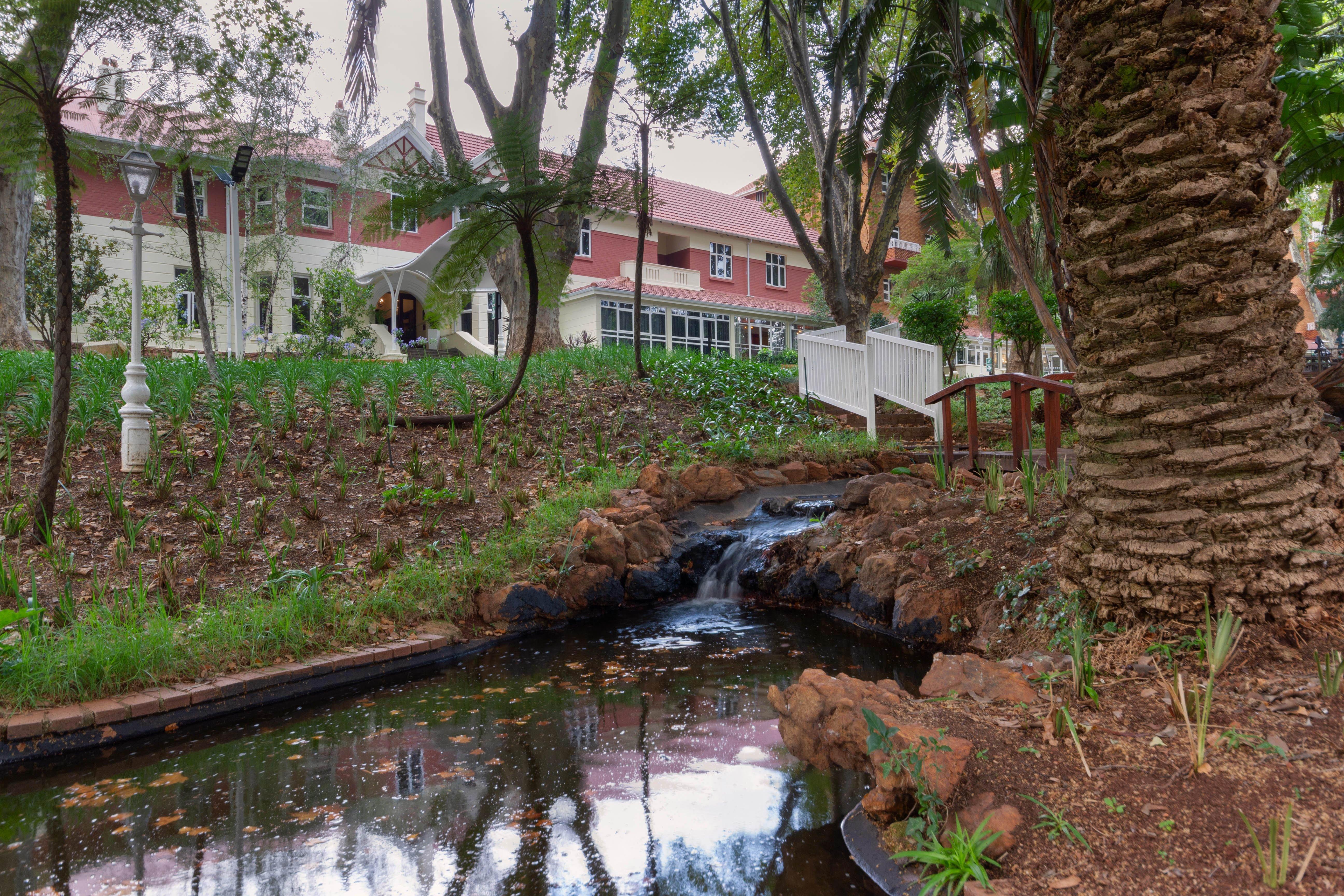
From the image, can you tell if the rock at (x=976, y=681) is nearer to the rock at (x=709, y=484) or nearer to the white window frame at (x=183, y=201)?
the rock at (x=709, y=484)

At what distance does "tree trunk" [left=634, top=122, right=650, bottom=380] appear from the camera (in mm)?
10352

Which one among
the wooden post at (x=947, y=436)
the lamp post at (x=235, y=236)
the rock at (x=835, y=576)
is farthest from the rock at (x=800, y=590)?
the lamp post at (x=235, y=236)

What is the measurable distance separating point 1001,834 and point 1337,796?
860 millimetres

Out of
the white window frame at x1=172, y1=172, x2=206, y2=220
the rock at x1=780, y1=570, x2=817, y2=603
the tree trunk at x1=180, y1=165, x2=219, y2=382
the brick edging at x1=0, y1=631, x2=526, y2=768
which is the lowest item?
the brick edging at x1=0, y1=631, x2=526, y2=768

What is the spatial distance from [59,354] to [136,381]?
1125 millimetres

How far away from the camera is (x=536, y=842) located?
282 centimetres

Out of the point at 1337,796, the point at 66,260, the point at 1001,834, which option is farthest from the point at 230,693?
the point at 1337,796

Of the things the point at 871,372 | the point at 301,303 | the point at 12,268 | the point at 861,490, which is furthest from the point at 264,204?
the point at 861,490

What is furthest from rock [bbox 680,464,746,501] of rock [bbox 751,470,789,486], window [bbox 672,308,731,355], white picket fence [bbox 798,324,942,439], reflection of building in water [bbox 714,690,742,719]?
window [bbox 672,308,731,355]

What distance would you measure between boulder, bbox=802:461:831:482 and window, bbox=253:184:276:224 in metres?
16.5

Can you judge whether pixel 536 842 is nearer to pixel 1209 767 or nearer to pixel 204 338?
pixel 1209 767

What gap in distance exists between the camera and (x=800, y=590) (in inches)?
253

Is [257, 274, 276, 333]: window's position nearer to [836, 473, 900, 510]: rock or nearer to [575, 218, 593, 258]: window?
[575, 218, 593, 258]: window

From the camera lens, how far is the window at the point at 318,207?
70.9 feet
